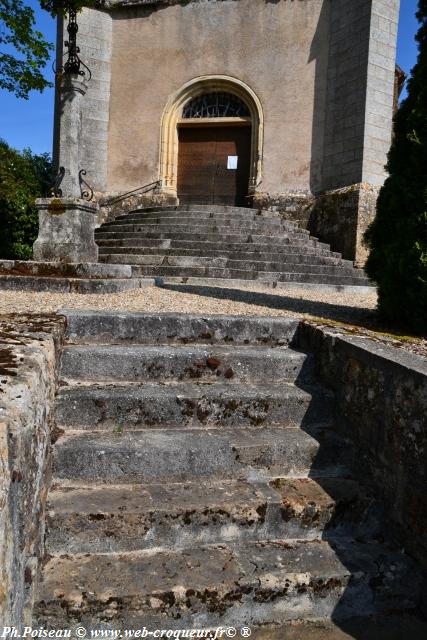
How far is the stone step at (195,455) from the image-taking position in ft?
6.92

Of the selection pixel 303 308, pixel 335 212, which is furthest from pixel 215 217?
pixel 303 308

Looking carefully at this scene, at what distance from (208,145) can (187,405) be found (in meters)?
11.5

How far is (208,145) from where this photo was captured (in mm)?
12750

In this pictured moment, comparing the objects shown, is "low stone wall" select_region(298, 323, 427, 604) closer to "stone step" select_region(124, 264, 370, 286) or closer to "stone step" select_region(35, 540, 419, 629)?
"stone step" select_region(35, 540, 419, 629)

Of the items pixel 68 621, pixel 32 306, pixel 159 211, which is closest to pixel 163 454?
pixel 68 621

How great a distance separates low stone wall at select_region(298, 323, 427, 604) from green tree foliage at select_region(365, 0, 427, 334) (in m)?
1.05

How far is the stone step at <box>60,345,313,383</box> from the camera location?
258cm

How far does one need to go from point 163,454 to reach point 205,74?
39.7 feet

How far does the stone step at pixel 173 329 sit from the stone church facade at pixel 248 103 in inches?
284

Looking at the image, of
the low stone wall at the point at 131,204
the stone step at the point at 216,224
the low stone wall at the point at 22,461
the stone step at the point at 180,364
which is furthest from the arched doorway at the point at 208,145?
the low stone wall at the point at 22,461

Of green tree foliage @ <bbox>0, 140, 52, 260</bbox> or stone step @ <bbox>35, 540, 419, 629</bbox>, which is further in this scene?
green tree foliage @ <bbox>0, 140, 52, 260</bbox>

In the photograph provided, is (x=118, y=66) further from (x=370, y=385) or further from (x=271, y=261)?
(x=370, y=385)

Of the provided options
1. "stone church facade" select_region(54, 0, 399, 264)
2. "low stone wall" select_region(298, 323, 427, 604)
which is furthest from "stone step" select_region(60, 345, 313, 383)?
"stone church facade" select_region(54, 0, 399, 264)

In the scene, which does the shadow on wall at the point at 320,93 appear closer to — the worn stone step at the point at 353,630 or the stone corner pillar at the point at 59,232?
the stone corner pillar at the point at 59,232
